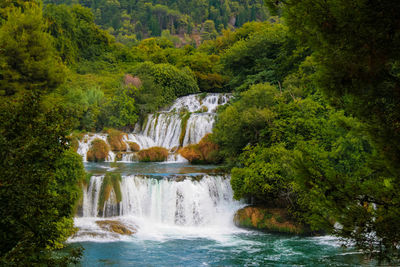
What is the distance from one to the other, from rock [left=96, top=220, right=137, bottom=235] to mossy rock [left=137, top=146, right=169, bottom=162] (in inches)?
324

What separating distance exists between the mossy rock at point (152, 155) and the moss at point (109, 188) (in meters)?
6.34

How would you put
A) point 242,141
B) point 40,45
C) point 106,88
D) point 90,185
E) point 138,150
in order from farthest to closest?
point 106,88, point 138,150, point 40,45, point 242,141, point 90,185

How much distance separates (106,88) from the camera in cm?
3094

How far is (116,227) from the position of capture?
13117mm

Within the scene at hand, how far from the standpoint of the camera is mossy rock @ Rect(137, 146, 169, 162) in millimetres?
21672

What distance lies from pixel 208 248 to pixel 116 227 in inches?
146

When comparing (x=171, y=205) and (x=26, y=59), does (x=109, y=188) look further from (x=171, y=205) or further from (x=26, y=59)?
(x=26, y=59)

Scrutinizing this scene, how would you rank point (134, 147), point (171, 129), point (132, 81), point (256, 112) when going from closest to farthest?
point (256, 112) → point (134, 147) → point (171, 129) → point (132, 81)

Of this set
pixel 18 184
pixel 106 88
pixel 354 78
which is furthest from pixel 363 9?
pixel 106 88

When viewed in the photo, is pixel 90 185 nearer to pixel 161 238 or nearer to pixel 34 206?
pixel 161 238

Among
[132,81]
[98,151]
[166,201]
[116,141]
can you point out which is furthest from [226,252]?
[132,81]

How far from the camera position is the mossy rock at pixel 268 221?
1338cm

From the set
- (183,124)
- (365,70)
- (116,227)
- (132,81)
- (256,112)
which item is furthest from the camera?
(132,81)

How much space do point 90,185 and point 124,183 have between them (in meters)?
1.44
